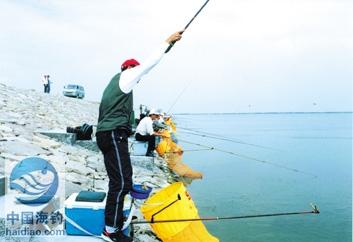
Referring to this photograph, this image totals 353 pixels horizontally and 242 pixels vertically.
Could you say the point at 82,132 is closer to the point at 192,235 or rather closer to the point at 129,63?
the point at 192,235

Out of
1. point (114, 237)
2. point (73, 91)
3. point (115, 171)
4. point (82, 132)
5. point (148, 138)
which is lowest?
point (114, 237)

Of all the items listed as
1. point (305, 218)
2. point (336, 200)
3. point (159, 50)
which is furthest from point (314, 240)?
point (159, 50)

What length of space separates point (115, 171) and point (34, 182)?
129 centimetres

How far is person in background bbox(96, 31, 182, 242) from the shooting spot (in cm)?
355

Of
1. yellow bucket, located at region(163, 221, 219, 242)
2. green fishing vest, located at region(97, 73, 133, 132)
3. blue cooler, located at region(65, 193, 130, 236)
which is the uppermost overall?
green fishing vest, located at region(97, 73, 133, 132)

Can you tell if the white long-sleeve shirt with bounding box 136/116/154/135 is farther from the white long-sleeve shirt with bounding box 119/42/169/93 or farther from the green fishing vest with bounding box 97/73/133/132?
the white long-sleeve shirt with bounding box 119/42/169/93

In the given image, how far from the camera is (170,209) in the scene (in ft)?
14.2

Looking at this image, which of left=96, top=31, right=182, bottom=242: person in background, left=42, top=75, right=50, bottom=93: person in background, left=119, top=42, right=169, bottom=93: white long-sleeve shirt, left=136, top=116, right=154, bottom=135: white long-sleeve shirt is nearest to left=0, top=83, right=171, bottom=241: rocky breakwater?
left=136, top=116, right=154, bottom=135: white long-sleeve shirt

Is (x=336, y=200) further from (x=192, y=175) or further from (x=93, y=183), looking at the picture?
(x=93, y=183)

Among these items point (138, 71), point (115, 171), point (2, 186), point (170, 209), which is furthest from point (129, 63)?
point (2, 186)

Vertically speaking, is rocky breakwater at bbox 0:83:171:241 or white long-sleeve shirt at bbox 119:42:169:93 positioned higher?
white long-sleeve shirt at bbox 119:42:169:93

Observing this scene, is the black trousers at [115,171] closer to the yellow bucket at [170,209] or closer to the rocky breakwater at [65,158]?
the yellow bucket at [170,209]

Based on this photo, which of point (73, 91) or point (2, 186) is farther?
point (73, 91)

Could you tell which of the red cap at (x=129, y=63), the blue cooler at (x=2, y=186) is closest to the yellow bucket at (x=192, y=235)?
the blue cooler at (x=2, y=186)
